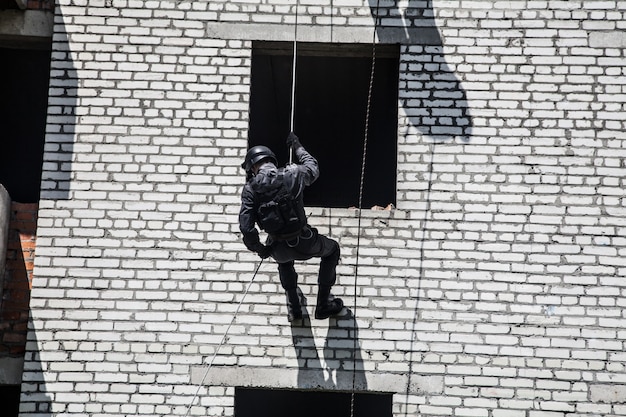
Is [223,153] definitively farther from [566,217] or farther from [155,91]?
[566,217]

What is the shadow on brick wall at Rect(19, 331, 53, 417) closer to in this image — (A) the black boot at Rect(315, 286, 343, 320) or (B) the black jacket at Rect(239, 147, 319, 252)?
(B) the black jacket at Rect(239, 147, 319, 252)

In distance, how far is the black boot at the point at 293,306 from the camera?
23.0 ft

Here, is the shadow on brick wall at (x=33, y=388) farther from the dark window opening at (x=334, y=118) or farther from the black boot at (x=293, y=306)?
the dark window opening at (x=334, y=118)

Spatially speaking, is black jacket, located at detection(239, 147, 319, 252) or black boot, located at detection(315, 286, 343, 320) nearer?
black jacket, located at detection(239, 147, 319, 252)

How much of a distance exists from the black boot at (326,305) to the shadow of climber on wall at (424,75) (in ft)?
5.46

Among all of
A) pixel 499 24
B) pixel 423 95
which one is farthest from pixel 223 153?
pixel 499 24

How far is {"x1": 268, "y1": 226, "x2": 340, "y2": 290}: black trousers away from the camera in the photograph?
6641mm

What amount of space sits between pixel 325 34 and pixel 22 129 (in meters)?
4.39

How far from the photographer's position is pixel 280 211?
6469mm

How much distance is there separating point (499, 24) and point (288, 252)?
2.87m

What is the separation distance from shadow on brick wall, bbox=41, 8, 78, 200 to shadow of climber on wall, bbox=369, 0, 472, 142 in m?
2.76

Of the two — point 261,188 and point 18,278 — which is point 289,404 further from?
point 261,188

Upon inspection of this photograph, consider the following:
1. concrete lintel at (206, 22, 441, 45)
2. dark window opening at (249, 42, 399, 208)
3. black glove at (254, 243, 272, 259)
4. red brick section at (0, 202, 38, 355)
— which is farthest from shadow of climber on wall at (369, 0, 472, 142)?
red brick section at (0, 202, 38, 355)

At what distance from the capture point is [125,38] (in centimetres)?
772
